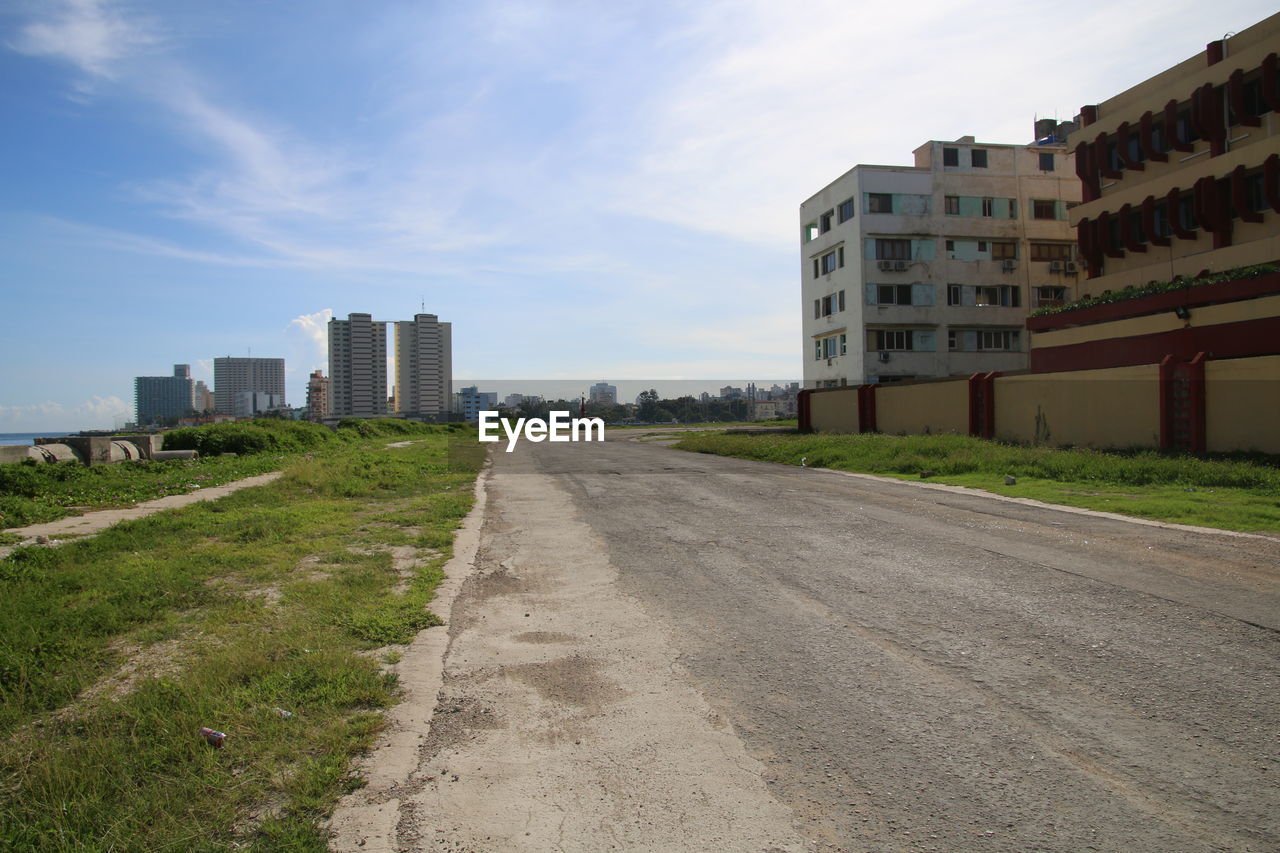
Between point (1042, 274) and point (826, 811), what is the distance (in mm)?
53924

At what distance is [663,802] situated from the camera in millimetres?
3244

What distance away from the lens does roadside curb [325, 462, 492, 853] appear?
3018mm

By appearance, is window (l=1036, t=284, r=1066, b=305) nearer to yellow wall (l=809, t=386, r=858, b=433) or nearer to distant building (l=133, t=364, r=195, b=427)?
yellow wall (l=809, t=386, r=858, b=433)

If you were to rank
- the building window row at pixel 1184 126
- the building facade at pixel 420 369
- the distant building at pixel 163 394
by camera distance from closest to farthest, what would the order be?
the building window row at pixel 1184 126, the distant building at pixel 163 394, the building facade at pixel 420 369

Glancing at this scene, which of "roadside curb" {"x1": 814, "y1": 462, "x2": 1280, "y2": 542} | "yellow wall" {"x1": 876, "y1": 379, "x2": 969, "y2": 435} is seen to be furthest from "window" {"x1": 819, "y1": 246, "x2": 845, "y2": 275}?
"roadside curb" {"x1": 814, "y1": 462, "x2": 1280, "y2": 542}

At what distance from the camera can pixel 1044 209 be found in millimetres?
49531

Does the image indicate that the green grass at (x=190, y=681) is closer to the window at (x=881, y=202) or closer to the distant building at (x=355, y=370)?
the window at (x=881, y=202)

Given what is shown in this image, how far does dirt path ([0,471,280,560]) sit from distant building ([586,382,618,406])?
72.5m

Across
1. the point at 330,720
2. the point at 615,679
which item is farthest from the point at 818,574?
the point at 330,720

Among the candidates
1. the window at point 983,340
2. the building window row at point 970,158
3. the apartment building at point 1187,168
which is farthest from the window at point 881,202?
the apartment building at point 1187,168

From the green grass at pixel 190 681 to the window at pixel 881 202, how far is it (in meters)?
44.2

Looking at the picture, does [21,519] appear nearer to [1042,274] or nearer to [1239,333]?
[1239,333]

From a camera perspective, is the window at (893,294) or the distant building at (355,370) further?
the distant building at (355,370)

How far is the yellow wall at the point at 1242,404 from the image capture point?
50.9 ft
